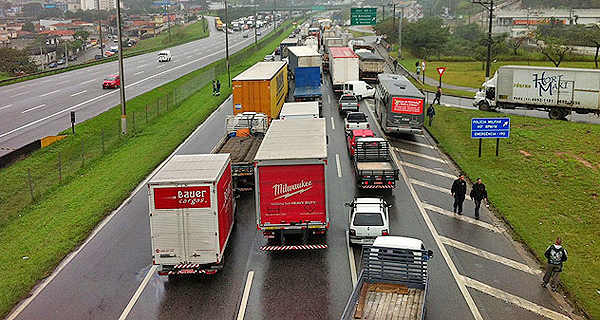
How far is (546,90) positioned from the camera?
3997cm

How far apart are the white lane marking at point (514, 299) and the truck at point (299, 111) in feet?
58.2

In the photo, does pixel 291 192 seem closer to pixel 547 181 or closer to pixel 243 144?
pixel 243 144

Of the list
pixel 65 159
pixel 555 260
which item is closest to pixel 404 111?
pixel 555 260

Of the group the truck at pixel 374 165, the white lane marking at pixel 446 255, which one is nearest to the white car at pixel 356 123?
the truck at pixel 374 165

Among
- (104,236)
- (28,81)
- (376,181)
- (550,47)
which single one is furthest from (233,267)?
(550,47)

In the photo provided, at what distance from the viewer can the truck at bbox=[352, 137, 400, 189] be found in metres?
24.9

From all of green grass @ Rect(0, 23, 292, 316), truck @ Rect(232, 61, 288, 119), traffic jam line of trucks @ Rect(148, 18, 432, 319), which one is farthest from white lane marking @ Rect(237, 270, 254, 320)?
truck @ Rect(232, 61, 288, 119)

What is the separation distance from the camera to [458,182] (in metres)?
22.3

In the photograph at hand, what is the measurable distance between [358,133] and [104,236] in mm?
15218

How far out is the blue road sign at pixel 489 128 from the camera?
28.6 m

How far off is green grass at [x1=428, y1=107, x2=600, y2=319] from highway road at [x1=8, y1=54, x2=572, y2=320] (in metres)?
0.99

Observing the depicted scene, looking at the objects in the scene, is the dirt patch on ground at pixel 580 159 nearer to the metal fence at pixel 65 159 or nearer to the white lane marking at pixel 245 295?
the white lane marking at pixel 245 295

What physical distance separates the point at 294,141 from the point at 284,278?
5.79 metres

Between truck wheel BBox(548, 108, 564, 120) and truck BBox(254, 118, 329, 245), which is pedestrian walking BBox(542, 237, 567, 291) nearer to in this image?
truck BBox(254, 118, 329, 245)
